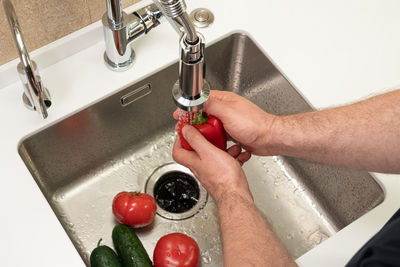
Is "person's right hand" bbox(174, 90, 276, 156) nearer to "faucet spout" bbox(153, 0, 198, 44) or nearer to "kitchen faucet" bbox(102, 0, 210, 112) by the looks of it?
"kitchen faucet" bbox(102, 0, 210, 112)

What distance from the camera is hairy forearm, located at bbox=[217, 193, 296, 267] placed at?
817 mm

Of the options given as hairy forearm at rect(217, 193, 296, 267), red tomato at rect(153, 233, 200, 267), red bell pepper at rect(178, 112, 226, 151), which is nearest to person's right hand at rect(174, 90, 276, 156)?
red bell pepper at rect(178, 112, 226, 151)

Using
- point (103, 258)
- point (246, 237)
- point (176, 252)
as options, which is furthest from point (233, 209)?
point (103, 258)

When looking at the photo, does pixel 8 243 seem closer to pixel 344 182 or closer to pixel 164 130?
pixel 164 130

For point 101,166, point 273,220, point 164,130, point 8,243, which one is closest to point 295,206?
point 273,220

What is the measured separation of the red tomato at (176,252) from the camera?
3.15 ft

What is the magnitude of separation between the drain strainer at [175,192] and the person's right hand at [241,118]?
0.26m

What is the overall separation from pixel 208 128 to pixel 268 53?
0.95 feet

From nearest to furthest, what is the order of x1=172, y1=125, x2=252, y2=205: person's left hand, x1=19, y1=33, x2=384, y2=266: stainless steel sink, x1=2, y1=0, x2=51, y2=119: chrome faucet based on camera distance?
1. x1=2, y1=0, x2=51, y2=119: chrome faucet
2. x1=172, y1=125, x2=252, y2=205: person's left hand
3. x1=19, y1=33, x2=384, y2=266: stainless steel sink

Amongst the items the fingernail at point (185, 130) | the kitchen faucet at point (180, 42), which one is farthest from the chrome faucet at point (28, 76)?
the fingernail at point (185, 130)

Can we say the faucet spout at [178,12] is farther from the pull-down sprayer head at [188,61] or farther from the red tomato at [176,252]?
the red tomato at [176,252]

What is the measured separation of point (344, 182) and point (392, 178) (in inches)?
4.9

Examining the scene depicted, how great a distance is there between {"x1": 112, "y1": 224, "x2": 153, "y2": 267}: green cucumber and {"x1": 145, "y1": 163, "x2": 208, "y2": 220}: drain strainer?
0.15 metres

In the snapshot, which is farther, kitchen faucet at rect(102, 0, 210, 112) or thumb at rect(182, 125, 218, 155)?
thumb at rect(182, 125, 218, 155)
